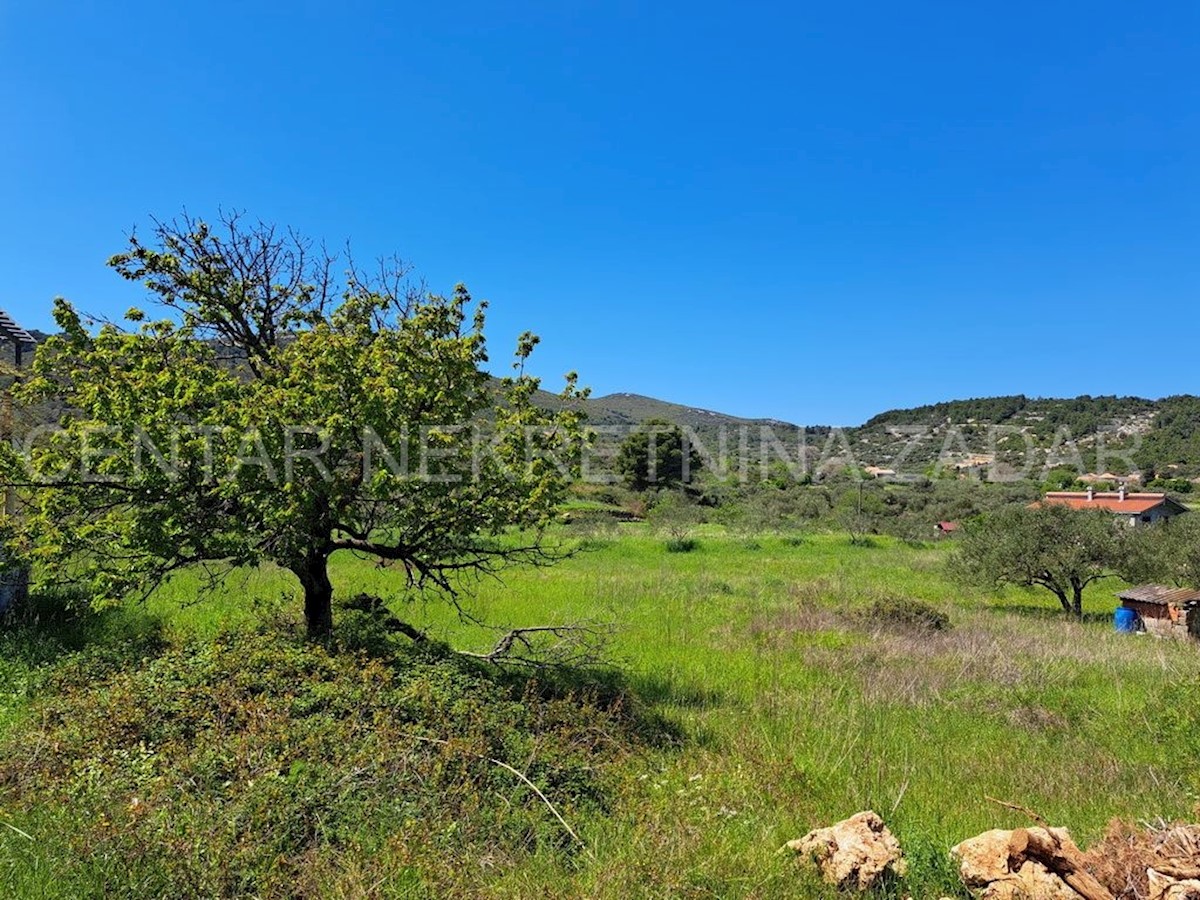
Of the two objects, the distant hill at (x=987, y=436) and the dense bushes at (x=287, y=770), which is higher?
the distant hill at (x=987, y=436)

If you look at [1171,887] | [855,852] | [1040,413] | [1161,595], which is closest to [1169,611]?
[1161,595]

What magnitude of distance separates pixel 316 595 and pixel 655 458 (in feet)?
168

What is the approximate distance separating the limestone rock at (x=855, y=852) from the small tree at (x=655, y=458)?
52.8 m

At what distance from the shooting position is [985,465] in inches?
2990

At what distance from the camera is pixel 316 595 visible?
27.8 ft

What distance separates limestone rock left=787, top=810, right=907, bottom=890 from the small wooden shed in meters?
16.6

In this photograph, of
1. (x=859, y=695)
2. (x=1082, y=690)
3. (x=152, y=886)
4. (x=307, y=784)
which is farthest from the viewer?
(x=1082, y=690)

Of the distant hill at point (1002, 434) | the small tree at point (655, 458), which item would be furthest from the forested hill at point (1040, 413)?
the small tree at point (655, 458)

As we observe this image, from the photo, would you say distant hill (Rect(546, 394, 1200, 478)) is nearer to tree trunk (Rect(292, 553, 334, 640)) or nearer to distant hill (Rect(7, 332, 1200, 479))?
distant hill (Rect(7, 332, 1200, 479))

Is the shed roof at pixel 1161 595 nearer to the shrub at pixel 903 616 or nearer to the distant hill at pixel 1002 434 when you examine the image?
the shrub at pixel 903 616

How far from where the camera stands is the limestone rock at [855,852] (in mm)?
4156

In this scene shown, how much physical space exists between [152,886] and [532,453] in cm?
500

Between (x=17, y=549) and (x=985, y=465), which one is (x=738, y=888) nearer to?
(x=17, y=549)

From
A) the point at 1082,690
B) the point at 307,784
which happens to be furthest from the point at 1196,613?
the point at 307,784
